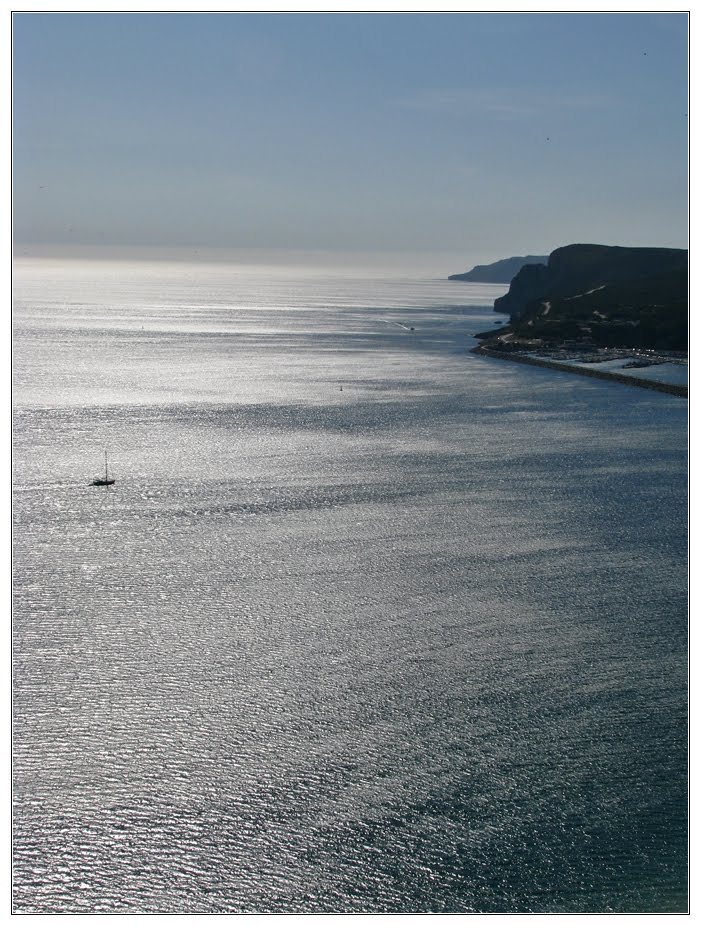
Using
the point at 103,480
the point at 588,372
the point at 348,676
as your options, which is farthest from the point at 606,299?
the point at 348,676

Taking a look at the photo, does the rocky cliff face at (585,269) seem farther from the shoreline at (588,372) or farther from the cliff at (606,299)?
the shoreline at (588,372)

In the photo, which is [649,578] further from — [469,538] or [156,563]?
[156,563]

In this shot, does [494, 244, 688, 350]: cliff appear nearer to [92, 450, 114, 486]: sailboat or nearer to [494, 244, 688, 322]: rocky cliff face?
[494, 244, 688, 322]: rocky cliff face

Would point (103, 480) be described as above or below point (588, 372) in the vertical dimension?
below

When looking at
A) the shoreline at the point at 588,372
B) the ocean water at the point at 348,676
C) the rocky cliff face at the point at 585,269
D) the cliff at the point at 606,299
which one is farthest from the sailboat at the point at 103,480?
the rocky cliff face at the point at 585,269

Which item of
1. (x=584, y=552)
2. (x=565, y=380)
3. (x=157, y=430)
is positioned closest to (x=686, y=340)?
(x=565, y=380)

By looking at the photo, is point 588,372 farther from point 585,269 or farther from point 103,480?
point 585,269
